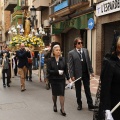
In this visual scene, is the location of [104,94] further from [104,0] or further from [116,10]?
[104,0]

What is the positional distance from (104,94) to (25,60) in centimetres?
835

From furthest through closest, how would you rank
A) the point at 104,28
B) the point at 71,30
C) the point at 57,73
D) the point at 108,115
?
the point at 71,30 < the point at 104,28 < the point at 57,73 < the point at 108,115

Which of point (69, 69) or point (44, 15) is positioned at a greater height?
point (44, 15)

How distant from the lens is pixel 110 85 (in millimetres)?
3512

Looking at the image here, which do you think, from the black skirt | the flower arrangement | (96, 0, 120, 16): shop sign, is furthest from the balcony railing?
the black skirt

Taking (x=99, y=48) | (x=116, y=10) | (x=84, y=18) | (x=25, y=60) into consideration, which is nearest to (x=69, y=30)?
(x=84, y=18)

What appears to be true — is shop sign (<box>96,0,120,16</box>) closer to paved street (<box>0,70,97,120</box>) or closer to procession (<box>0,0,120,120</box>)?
procession (<box>0,0,120,120</box>)

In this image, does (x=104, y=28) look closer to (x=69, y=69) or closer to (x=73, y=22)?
(x=73, y=22)

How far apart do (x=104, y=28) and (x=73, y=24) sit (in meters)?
4.36

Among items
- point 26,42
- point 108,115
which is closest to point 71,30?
point 26,42

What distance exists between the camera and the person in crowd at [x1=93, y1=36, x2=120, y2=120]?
3.49 metres

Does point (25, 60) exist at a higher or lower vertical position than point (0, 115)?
higher

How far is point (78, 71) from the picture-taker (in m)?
7.57

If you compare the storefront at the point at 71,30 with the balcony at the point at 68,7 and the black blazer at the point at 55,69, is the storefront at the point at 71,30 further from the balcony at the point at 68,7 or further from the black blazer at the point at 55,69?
→ the black blazer at the point at 55,69
